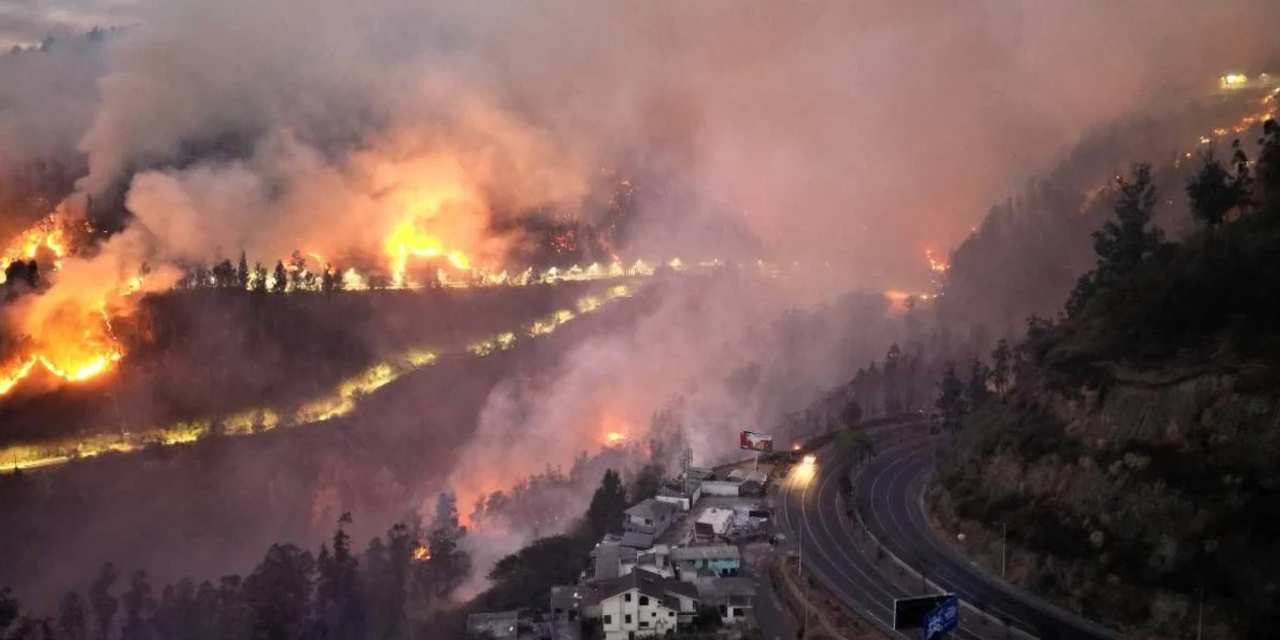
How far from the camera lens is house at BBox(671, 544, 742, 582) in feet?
181

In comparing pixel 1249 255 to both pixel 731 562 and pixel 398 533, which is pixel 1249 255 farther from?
pixel 398 533

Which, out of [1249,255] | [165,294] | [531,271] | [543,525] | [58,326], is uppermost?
[531,271]

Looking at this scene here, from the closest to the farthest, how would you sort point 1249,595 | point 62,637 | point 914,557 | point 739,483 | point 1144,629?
point 1249,595, point 1144,629, point 914,557, point 62,637, point 739,483

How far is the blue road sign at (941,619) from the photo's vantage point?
36719 millimetres

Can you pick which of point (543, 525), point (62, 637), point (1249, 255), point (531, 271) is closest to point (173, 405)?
point (62, 637)

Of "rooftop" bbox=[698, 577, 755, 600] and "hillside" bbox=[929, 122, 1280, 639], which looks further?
"rooftop" bbox=[698, 577, 755, 600]

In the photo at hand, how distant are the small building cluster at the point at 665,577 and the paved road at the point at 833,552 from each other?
2.84 meters

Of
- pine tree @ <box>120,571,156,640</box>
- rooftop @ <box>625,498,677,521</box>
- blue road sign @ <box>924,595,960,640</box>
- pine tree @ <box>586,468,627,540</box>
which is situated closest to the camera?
blue road sign @ <box>924,595,960,640</box>

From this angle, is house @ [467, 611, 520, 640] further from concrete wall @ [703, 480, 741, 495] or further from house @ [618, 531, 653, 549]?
concrete wall @ [703, 480, 741, 495]

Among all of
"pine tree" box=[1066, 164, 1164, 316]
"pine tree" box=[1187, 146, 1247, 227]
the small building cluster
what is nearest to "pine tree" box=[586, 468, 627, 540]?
the small building cluster

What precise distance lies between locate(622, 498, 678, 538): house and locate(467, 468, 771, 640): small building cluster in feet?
0.27

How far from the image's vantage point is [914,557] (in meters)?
53.5

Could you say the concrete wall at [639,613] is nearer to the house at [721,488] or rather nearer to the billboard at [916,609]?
the billboard at [916,609]

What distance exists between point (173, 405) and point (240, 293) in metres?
18.7
